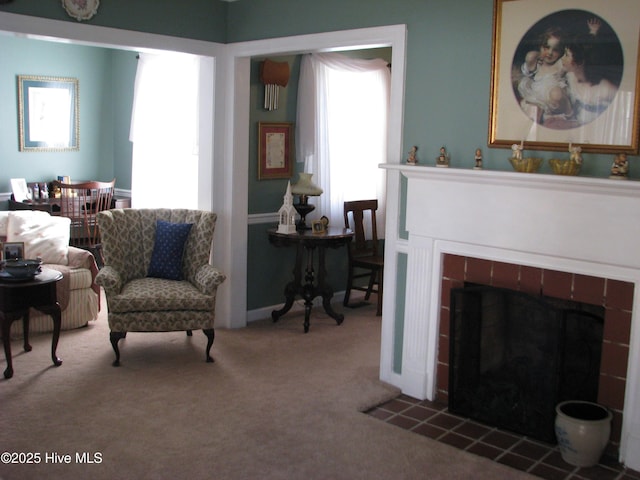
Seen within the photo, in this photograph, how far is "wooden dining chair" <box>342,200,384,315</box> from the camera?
20.1ft

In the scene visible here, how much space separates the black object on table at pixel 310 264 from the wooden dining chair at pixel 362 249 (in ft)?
1.38

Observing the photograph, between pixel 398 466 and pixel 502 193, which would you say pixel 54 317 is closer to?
pixel 398 466

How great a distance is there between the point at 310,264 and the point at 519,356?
2.41 m

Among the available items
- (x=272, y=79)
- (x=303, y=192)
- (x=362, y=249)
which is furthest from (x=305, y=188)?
(x=362, y=249)

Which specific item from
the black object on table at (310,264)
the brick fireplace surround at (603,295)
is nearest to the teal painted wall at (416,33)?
the black object on table at (310,264)

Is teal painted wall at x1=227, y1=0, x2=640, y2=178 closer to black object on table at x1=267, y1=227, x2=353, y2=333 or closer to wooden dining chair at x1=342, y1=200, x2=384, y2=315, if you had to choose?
black object on table at x1=267, y1=227, x2=353, y2=333

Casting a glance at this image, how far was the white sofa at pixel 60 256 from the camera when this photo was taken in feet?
17.3

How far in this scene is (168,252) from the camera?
5.05m

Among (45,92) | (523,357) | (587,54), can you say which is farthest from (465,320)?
(45,92)

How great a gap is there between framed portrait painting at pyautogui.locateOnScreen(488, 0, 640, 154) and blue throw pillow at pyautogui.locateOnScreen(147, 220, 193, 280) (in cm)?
232

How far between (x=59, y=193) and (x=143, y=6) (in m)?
2.74

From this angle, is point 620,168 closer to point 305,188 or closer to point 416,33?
point 416,33

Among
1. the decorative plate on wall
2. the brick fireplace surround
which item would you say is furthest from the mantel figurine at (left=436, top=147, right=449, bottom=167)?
A: the decorative plate on wall

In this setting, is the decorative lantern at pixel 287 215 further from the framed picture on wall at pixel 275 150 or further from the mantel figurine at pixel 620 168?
the mantel figurine at pixel 620 168
